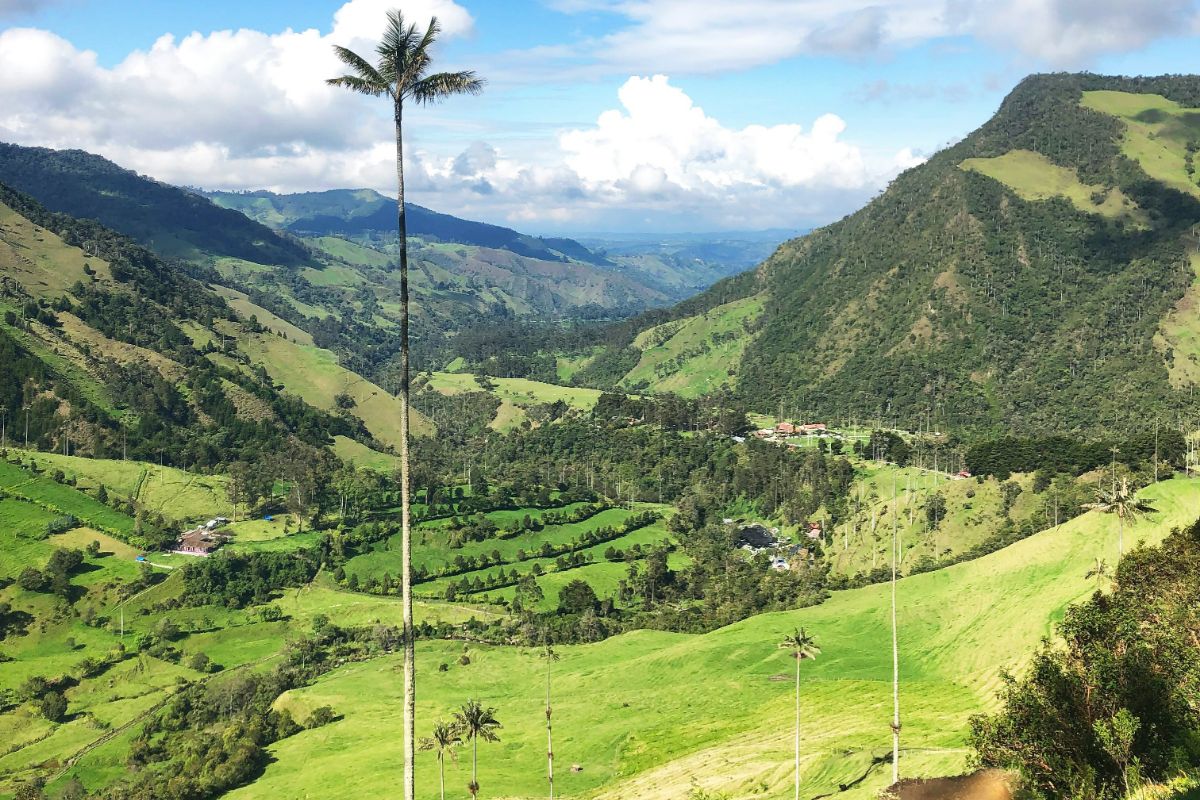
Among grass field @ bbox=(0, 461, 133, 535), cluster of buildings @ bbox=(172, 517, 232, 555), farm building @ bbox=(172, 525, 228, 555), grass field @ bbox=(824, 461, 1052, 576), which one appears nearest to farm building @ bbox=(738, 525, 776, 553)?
grass field @ bbox=(824, 461, 1052, 576)

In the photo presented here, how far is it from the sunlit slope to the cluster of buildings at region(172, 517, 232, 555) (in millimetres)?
66003

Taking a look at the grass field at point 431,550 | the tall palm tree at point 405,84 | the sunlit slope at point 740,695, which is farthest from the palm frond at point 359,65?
the grass field at point 431,550

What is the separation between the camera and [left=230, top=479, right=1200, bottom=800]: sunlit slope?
72000 mm

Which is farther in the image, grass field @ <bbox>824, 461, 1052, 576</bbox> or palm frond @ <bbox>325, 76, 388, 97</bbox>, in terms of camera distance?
grass field @ <bbox>824, 461, 1052, 576</bbox>

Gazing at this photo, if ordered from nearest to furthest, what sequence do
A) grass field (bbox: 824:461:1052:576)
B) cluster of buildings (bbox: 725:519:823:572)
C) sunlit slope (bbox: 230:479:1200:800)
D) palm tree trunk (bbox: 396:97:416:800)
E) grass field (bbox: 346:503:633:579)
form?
1. palm tree trunk (bbox: 396:97:416:800)
2. sunlit slope (bbox: 230:479:1200:800)
3. grass field (bbox: 824:461:1052:576)
4. grass field (bbox: 346:503:633:579)
5. cluster of buildings (bbox: 725:519:823:572)

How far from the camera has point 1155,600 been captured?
5131 cm

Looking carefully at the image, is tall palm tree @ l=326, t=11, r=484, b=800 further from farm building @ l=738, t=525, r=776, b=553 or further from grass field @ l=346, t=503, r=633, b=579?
farm building @ l=738, t=525, r=776, b=553

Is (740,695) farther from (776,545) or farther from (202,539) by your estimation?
(202,539)

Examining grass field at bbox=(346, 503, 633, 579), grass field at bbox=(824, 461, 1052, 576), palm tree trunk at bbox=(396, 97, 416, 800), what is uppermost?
palm tree trunk at bbox=(396, 97, 416, 800)

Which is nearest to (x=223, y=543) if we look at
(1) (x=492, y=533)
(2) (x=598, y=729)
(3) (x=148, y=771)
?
(1) (x=492, y=533)

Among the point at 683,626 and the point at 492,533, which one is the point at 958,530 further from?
the point at 492,533

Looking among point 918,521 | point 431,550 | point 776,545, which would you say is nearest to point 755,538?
point 776,545

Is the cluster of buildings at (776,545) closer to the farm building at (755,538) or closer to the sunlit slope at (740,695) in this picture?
the farm building at (755,538)

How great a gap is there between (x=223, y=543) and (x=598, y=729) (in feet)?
391
